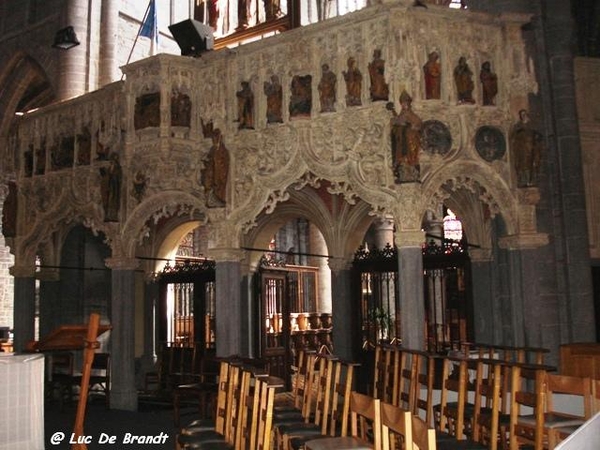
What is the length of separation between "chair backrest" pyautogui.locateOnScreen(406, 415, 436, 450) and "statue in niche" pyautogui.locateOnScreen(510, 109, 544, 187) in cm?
807

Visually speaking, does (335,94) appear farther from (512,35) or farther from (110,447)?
(110,447)

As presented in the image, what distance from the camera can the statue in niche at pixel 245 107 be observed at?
12516 millimetres

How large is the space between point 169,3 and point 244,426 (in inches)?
718

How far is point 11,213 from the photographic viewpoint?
1577cm

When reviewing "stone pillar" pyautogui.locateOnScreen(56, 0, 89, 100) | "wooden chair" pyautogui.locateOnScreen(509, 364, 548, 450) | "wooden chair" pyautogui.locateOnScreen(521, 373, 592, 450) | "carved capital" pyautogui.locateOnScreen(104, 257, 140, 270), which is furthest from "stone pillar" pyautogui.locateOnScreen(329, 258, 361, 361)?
"wooden chair" pyautogui.locateOnScreen(521, 373, 592, 450)

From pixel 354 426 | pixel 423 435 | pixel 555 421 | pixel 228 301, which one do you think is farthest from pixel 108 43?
pixel 423 435

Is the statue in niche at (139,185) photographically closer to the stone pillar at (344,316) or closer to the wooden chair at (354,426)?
the stone pillar at (344,316)

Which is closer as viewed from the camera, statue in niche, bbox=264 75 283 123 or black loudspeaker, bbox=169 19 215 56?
statue in niche, bbox=264 75 283 123

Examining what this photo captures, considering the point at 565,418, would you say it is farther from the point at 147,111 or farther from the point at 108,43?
the point at 108,43

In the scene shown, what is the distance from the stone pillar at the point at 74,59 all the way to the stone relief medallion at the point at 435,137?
35.4ft

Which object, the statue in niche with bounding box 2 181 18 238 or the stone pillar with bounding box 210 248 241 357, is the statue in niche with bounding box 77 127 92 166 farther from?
the stone pillar with bounding box 210 248 241 357

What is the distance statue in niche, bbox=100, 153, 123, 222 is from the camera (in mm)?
13680

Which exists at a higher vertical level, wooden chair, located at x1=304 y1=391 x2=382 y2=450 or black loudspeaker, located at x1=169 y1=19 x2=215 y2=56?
black loudspeaker, located at x1=169 y1=19 x2=215 y2=56

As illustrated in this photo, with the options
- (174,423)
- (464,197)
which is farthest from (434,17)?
(174,423)
